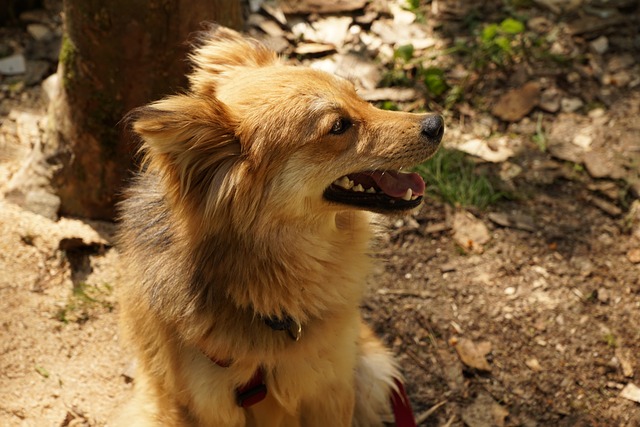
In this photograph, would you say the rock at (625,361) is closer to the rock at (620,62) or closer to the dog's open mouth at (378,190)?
the dog's open mouth at (378,190)

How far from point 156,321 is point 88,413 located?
84 centimetres

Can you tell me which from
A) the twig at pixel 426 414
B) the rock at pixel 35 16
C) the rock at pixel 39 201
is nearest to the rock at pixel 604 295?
the twig at pixel 426 414

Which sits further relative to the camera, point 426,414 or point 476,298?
point 476,298

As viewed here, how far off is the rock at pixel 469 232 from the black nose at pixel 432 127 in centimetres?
140

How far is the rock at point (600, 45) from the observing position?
4902 mm

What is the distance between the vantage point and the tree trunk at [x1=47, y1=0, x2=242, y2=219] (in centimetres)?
328

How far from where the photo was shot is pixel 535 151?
4.43 metres

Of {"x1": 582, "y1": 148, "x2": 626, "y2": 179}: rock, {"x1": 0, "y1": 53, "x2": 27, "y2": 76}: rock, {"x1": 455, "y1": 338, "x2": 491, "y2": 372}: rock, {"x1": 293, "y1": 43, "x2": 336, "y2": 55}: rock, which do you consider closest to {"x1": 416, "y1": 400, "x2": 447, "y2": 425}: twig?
{"x1": 455, "y1": 338, "x2": 491, "y2": 372}: rock

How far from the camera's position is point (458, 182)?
14.1ft

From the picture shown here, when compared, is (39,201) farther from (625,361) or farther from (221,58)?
(625,361)

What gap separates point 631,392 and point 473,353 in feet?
2.53

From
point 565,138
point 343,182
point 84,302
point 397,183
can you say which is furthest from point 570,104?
point 84,302

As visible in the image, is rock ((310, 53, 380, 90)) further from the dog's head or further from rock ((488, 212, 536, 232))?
the dog's head

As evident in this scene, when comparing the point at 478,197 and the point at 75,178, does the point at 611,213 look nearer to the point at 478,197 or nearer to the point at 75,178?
the point at 478,197
